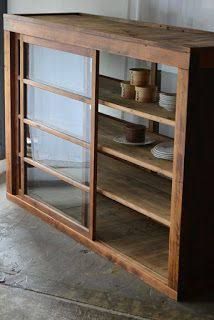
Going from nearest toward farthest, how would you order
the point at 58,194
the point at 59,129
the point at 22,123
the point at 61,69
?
the point at 61,69, the point at 59,129, the point at 58,194, the point at 22,123

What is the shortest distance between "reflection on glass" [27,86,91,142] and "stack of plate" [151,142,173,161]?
1.18 ft

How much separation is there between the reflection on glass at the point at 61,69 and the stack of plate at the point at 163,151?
43 cm

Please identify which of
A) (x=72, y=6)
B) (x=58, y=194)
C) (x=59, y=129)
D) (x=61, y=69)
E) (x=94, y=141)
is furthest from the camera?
(x=72, y=6)

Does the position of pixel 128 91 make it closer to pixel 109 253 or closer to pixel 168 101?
pixel 168 101

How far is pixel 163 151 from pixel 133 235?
580 millimetres

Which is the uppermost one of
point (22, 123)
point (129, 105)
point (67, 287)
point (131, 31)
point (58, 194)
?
point (131, 31)

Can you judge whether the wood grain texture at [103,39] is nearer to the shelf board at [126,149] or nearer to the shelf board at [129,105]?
the shelf board at [129,105]

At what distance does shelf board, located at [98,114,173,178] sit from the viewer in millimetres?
3051

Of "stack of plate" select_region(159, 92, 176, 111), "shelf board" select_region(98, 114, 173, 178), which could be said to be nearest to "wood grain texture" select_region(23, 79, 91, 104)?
"shelf board" select_region(98, 114, 173, 178)

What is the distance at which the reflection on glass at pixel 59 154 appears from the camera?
3471 mm

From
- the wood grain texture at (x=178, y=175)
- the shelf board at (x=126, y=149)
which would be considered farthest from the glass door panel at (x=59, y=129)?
the wood grain texture at (x=178, y=175)

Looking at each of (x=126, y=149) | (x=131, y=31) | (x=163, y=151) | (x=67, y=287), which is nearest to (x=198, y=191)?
(x=163, y=151)

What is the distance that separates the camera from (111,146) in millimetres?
3369

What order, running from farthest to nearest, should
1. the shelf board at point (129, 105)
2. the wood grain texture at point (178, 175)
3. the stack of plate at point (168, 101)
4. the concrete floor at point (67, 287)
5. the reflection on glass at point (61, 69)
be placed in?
the reflection on glass at point (61, 69) → the stack of plate at point (168, 101) → the shelf board at point (129, 105) → the concrete floor at point (67, 287) → the wood grain texture at point (178, 175)
